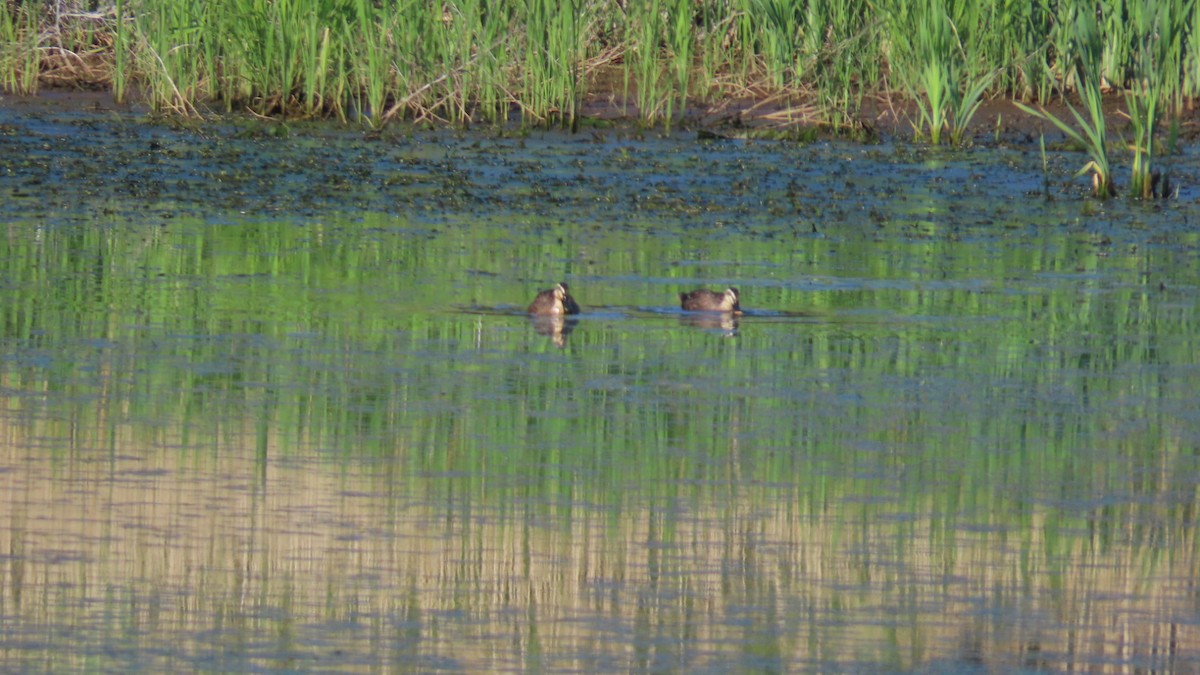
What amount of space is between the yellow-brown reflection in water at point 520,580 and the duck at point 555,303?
2.83 metres

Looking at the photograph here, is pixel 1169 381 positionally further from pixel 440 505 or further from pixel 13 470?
pixel 13 470

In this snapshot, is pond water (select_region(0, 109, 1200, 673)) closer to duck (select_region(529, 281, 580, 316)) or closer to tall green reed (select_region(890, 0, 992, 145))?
duck (select_region(529, 281, 580, 316))

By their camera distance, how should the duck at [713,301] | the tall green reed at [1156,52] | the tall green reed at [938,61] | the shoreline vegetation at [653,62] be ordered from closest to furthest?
the duck at [713,301], the tall green reed at [1156,52], the tall green reed at [938,61], the shoreline vegetation at [653,62]

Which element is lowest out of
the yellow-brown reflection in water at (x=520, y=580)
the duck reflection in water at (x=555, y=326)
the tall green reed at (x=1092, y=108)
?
the yellow-brown reflection in water at (x=520, y=580)

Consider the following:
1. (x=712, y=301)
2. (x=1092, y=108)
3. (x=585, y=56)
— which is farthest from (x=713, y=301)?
(x=585, y=56)

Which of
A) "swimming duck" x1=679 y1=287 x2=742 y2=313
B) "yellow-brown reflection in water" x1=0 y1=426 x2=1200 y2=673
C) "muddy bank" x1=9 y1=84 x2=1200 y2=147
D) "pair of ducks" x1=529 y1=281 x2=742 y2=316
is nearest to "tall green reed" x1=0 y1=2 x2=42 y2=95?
"muddy bank" x1=9 y1=84 x2=1200 y2=147

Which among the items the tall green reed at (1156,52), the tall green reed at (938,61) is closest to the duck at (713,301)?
the tall green reed at (1156,52)

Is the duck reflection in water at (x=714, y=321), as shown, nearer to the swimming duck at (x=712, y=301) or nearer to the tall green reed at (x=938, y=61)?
the swimming duck at (x=712, y=301)

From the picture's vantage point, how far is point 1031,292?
10.3 meters

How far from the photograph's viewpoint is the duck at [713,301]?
926cm

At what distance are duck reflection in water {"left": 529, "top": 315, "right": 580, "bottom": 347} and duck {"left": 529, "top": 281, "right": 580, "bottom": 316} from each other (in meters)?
0.03

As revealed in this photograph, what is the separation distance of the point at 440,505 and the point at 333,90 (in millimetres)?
11838

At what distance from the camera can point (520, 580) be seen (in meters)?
5.21

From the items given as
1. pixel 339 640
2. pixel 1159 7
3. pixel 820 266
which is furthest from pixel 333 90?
pixel 339 640
